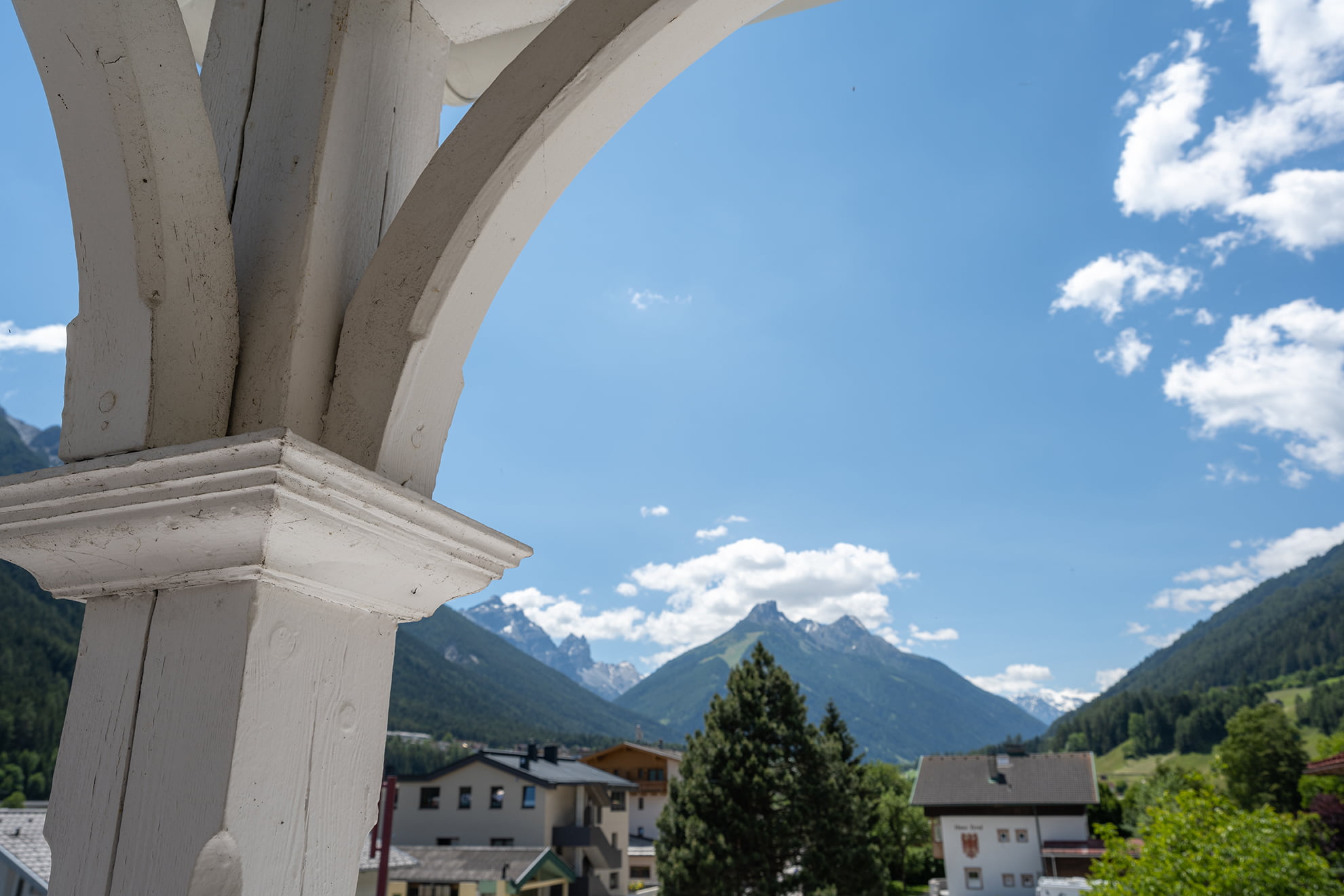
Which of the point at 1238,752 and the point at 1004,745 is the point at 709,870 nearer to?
the point at 1004,745

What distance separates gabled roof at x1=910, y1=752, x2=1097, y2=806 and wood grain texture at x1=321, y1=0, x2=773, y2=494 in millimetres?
38607

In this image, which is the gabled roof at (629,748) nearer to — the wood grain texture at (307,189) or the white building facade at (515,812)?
the white building facade at (515,812)

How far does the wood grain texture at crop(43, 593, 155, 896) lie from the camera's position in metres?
0.77

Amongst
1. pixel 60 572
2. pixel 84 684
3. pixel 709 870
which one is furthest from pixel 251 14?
pixel 709 870

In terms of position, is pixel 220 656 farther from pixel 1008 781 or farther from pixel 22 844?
pixel 1008 781

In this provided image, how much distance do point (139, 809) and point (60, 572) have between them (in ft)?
0.98

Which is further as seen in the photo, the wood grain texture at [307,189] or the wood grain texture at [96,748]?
the wood grain texture at [307,189]

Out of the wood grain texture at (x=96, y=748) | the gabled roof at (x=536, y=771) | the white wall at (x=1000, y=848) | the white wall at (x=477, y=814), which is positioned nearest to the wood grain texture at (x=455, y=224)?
the wood grain texture at (x=96, y=748)

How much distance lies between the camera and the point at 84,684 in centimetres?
83

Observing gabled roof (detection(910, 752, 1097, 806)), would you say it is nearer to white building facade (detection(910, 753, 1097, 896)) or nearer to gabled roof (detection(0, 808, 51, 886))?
white building facade (detection(910, 753, 1097, 896))

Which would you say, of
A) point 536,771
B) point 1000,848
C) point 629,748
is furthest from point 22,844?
point 1000,848

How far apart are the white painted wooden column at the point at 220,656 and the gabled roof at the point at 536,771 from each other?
27.7 m

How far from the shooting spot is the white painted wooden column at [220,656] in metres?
0.74

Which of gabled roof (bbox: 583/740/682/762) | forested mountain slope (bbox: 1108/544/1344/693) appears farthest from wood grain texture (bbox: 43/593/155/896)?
forested mountain slope (bbox: 1108/544/1344/693)
